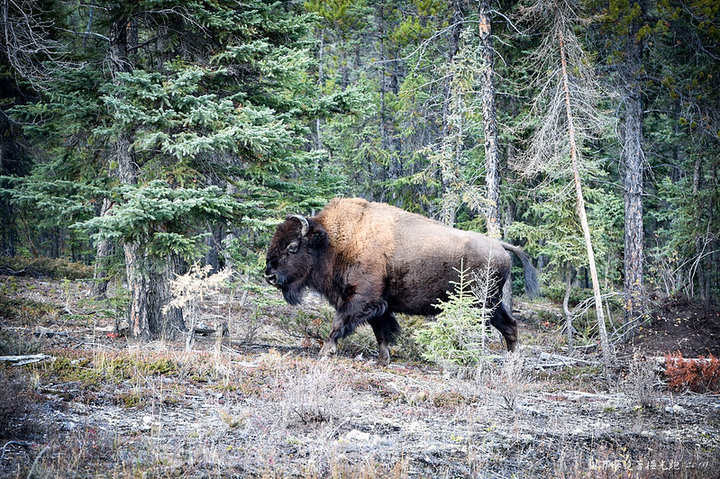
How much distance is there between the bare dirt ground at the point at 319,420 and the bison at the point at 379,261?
128cm

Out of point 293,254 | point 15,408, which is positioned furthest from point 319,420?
point 293,254

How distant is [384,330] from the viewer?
1044 centimetres

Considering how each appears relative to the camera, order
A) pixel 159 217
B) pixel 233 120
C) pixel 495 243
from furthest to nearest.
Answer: pixel 495 243 < pixel 233 120 < pixel 159 217

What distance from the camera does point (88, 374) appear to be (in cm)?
686

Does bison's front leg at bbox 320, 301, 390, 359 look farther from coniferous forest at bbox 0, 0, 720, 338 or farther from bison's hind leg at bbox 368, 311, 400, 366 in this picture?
coniferous forest at bbox 0, 0, 720, 338

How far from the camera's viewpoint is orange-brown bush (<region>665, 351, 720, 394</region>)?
366 inches

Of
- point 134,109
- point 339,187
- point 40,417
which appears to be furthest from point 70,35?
point 40,417

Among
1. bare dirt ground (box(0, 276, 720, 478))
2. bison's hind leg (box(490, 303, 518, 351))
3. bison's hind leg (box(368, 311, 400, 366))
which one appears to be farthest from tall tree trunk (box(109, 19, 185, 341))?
bison's hind leg (box(490, 303, 518, 351))

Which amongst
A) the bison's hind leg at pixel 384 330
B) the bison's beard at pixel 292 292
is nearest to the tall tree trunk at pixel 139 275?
the bison's beard at pixel 292 292

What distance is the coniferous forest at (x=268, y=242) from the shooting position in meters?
5.38

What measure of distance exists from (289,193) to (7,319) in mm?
6844

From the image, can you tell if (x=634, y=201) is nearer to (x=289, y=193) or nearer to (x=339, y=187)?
(x=339, y=187)

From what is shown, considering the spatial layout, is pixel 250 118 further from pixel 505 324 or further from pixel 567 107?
pixel 567 107

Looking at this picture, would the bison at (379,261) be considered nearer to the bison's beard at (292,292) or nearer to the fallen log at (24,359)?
the bison's beard at (292,292)
